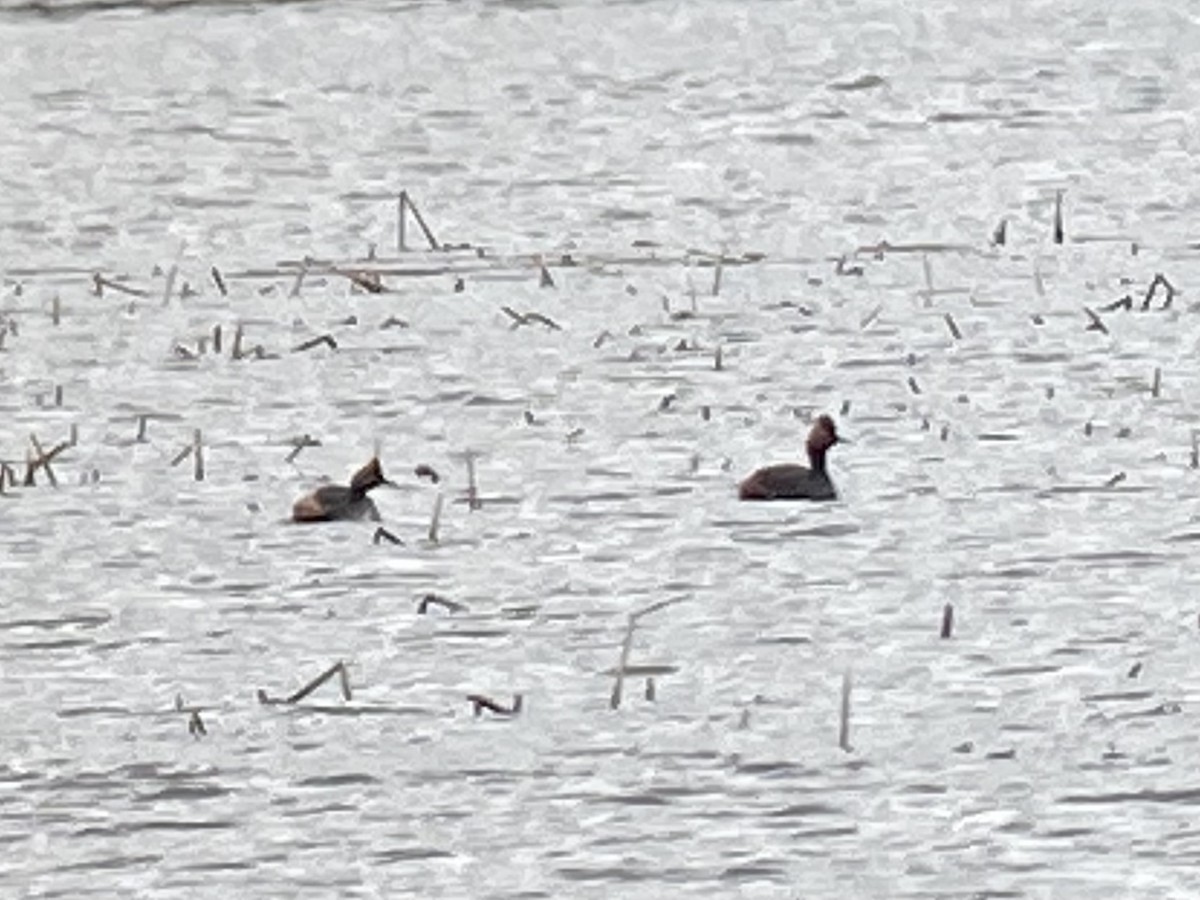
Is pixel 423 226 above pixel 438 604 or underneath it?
above

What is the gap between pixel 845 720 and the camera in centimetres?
435

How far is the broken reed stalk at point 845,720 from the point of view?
14.1ft

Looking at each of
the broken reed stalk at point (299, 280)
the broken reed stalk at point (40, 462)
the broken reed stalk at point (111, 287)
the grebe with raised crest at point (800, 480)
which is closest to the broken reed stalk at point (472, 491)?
the grebe with raised crest at point (800, 480)

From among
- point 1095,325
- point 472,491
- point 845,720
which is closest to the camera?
point 845,720

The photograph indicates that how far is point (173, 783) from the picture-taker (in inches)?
166

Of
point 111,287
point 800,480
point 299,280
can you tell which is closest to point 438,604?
point 800,480

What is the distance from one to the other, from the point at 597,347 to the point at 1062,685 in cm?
229

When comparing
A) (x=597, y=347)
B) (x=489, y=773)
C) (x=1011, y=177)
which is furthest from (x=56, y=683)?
(x=1011, y=177)

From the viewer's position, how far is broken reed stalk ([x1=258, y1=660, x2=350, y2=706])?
4.54 meters

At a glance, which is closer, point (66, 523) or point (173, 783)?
point (173, 783)

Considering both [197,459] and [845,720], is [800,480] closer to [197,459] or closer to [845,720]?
[197,459]

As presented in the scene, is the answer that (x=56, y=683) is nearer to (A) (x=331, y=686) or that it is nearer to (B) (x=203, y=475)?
(A) (x=331, y=686)

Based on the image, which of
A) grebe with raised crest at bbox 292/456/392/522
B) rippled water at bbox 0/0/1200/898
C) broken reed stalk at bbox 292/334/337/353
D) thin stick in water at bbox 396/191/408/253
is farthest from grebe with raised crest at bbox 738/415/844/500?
thin stick in water at bbox 396/191/408/253

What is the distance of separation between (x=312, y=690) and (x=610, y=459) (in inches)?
53.8
